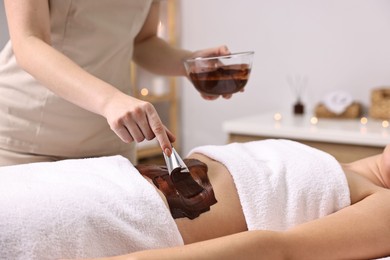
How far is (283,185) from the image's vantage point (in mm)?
1279

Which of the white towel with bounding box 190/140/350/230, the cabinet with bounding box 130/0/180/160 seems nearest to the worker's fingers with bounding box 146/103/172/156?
the white towel with bounding box 190/140/350/230

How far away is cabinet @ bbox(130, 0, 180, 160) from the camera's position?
3.83m

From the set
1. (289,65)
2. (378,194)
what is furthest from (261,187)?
(289,65)

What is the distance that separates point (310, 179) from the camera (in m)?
1.30

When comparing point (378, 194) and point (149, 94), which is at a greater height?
point (378, 194)

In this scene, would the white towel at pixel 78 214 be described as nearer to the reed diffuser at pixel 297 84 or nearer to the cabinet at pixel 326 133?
the cabinet at pixel 326 133

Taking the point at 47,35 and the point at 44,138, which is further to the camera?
the point at 44,138

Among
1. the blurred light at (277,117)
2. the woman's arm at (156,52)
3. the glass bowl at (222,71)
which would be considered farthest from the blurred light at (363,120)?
the glass bowl at (222,71)

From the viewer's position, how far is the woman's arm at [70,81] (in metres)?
1.07

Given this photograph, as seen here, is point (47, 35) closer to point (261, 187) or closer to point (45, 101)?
point (45, 101)

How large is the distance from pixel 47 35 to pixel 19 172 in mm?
379

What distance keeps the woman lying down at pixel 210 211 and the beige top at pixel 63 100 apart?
1.17ft

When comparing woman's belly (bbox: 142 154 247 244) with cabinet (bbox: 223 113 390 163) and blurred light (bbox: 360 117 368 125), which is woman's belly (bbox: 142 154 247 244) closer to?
cabinet (bbox: 223 113 390 163)

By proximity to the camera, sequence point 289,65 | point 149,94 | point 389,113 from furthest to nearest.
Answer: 1. point 149,94
2. point 289,65
3. point 389,113
